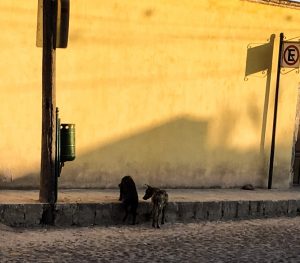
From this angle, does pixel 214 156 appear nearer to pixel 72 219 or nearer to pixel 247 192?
pixel 247 192

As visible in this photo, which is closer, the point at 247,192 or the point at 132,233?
the point at 132,233

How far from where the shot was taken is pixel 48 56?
25.4 ft

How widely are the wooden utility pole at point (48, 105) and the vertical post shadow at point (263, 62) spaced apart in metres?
5.19

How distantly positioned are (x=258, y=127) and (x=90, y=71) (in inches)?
173

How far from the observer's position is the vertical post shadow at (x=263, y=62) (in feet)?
37.4

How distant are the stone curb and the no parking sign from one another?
3.25m

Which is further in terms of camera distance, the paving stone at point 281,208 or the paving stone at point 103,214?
the paving stone at point 281,208

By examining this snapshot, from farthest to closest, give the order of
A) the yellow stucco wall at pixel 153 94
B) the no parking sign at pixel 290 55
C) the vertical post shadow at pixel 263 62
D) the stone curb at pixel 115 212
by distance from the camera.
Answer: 1. the no parking sign at pixel 290 55
2. the vertical post shadow at pixel 263 62
3. the yellow stucco wall at pixel 153 94
4. the stone curb at pixel 115 212

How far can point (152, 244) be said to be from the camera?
23.6 feet

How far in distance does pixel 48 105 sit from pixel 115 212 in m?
2.13

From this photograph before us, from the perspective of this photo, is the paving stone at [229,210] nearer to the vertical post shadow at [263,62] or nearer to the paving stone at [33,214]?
the vertical post shadow at [263,62]

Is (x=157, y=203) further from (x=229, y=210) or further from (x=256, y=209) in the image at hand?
(x=256, y=209)

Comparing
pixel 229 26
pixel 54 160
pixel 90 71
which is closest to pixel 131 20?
pixel 90 71

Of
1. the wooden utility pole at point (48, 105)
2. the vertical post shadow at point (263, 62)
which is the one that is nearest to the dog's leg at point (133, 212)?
the wooden utility pole at point (48, 105)
